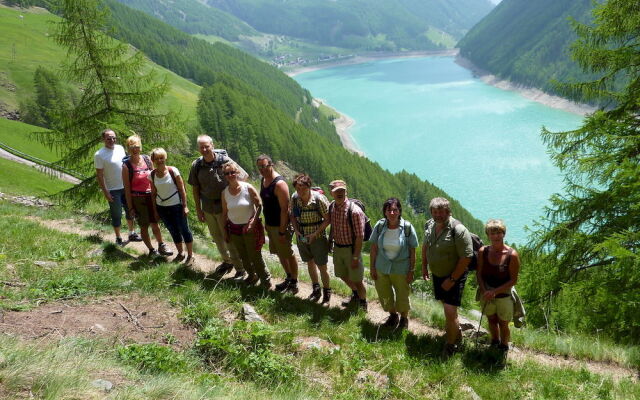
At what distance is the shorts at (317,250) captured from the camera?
270 inches

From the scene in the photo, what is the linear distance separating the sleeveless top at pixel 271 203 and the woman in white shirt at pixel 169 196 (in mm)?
1583

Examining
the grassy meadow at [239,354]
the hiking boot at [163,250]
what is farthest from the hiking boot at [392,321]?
the hiking boot at [163,250]

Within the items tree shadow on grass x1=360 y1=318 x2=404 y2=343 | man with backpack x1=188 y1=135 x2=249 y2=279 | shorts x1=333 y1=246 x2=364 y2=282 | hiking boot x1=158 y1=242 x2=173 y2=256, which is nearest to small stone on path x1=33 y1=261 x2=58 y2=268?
hiking boot x1=158 y1=242 x2=173 y2=256

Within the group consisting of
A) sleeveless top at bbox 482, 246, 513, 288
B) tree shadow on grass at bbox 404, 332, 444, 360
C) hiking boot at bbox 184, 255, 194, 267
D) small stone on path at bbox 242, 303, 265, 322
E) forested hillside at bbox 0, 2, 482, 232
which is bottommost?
forested hillside at bbox 0, 2, 482, 232

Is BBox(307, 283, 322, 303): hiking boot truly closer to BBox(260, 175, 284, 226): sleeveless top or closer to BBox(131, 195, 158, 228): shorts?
BBox(260, 175, 284, 226): sleeveless top

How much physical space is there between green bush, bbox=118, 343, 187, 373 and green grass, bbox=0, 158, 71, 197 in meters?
25.1

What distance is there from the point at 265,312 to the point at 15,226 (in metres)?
6.17

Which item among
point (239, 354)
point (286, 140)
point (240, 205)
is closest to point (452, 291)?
point (239, 354)

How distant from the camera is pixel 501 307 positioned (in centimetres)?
555

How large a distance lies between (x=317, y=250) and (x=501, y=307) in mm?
2910

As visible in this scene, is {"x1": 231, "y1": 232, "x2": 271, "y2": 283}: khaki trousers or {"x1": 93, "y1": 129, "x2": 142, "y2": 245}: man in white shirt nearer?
{"x1": 231, "y1": 232, "x2": 271, "y2": 283}: khaki trousers

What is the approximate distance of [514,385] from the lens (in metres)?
4.95

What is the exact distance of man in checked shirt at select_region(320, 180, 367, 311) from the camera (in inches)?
245

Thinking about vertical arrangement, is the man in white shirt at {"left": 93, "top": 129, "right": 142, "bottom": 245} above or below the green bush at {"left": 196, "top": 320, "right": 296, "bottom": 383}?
above
